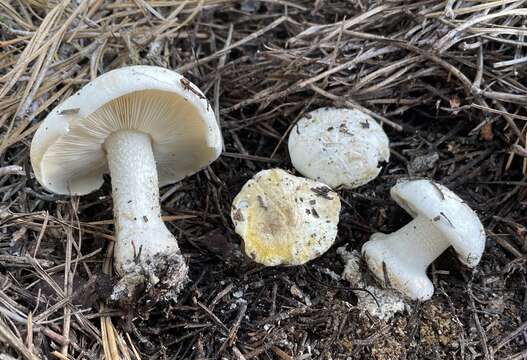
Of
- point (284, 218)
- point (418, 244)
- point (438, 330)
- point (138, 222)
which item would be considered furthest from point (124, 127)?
point (438, 330)

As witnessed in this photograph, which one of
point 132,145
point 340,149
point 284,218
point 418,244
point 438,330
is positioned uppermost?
point 132,145

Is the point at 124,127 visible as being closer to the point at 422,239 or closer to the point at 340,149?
the point at 340,149

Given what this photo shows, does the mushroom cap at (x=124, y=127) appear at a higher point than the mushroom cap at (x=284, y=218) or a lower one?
higher

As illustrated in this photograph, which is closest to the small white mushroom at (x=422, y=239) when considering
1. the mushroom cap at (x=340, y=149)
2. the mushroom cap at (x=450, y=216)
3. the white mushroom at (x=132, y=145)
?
the mushroom cap at (x=450, y=216)

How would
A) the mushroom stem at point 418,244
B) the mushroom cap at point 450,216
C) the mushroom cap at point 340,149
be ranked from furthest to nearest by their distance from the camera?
the mushroom cap at point 340,149, the mushroom stem at point 418,244, the mushroom cap at point 450,216

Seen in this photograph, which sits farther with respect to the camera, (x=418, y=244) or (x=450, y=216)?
(x=418, y=244)

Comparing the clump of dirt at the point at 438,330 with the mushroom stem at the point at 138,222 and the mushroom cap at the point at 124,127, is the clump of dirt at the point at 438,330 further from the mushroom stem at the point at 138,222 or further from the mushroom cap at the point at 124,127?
the mushroom cap at the point at 124,127
